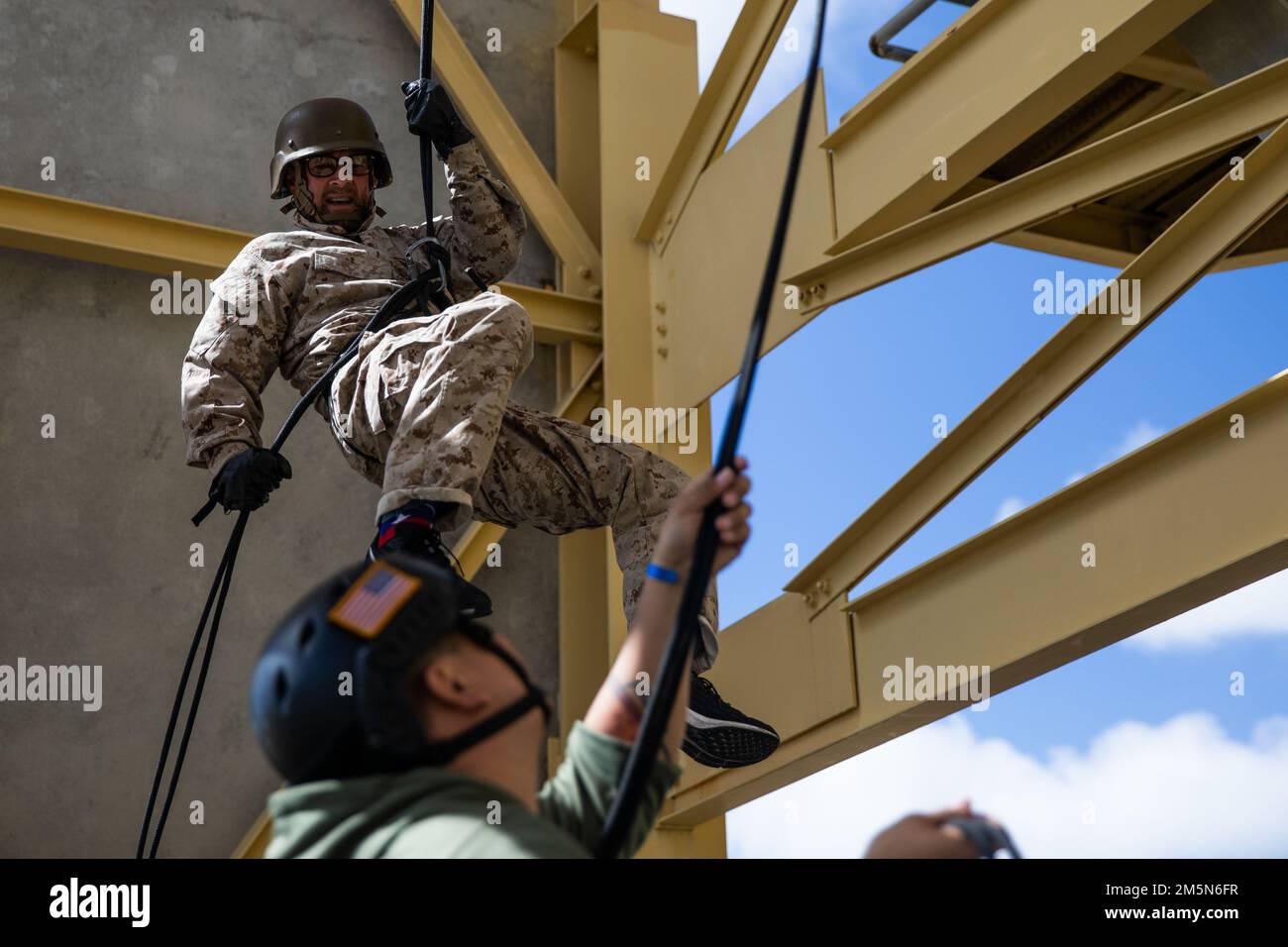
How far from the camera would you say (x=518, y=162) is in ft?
27.3

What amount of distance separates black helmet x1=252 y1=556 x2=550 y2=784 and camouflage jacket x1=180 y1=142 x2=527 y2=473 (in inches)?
95.0

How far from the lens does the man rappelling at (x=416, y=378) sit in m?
4.04

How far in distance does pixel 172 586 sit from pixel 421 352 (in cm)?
365

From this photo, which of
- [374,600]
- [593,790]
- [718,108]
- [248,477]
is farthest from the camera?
[718,108]

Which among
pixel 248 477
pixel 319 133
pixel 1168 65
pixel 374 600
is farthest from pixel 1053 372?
pixel 374 600

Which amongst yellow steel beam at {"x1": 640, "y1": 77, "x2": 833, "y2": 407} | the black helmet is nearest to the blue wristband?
the black helmet

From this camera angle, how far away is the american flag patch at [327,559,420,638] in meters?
2.00

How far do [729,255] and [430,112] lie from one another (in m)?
2.65

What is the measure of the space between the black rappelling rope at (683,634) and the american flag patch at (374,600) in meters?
0.36

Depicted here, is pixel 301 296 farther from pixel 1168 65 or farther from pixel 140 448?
pixel 1168 65

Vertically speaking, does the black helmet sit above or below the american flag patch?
below

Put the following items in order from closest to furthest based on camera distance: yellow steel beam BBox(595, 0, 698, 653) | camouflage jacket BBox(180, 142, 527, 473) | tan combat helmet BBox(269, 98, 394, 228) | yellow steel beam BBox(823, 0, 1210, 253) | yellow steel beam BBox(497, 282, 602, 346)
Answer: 1. camouflage jacket BBox(180, 142, 527, 473)
2. tan combat helmet BBox(269, 98, 394, 228)
3. yellow steel beam BBox(823, 0, 1210, 253)
4. yellow steel beam BBox(595, 0, 698, 653)
5. yellow steel beam BBox(497, 282, 602, 346)

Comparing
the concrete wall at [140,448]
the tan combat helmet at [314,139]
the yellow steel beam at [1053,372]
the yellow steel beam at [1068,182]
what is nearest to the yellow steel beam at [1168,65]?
the yellow steel beam at [1068,182]

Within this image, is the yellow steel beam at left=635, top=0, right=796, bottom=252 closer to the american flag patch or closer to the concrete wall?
the concrete wall
